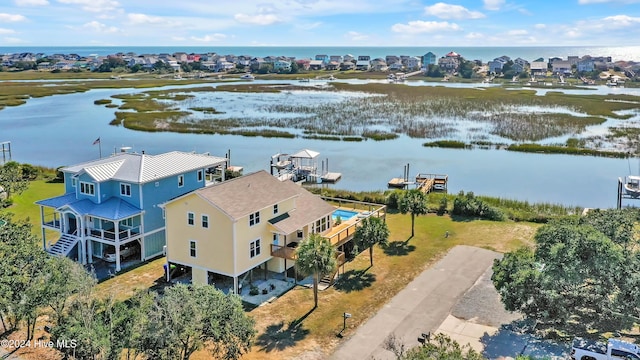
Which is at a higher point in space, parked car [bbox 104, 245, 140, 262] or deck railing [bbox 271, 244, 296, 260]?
deck railing [bbox 271, 244, 296, 260]

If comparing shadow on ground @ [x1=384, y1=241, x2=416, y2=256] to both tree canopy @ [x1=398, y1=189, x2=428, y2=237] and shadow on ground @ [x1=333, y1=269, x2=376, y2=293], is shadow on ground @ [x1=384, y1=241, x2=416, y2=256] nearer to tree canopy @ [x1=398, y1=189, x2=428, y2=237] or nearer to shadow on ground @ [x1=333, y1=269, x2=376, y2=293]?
tree canopy @ [x1=398, y1=189, x2=428, y2=237]

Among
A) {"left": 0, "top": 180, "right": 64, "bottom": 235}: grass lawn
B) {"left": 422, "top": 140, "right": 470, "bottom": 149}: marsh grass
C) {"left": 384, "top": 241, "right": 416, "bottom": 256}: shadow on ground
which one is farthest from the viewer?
{"left": 422, "top": 140, "right": 470, "bottom": 149}: marsh grass

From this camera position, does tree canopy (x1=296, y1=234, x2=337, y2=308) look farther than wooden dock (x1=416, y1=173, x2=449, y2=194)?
No

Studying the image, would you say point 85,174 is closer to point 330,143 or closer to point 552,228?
point 552,228

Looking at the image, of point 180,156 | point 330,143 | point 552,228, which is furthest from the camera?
point 330,143

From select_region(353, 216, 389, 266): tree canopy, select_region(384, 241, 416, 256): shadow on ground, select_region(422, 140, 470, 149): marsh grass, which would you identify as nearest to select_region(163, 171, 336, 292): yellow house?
select_region(353, 216, 389, 266): tree canopy

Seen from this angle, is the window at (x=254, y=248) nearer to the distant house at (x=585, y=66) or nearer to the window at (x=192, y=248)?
the window at (x=192, y=248)

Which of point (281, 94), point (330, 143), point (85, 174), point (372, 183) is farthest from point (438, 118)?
point (85, 174)
